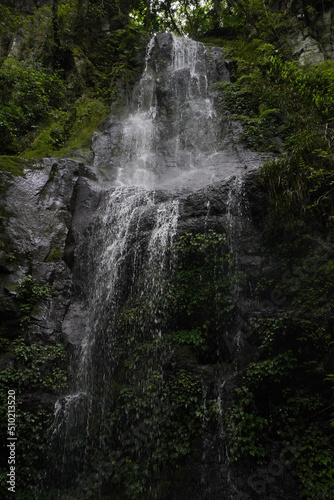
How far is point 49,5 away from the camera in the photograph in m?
14.7

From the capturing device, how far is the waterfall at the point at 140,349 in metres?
5.50

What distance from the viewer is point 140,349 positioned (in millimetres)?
6484

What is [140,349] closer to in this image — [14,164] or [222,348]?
[222,348]

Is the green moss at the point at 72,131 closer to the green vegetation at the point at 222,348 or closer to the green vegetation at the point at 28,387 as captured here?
the green vegetation at the point at 222,348

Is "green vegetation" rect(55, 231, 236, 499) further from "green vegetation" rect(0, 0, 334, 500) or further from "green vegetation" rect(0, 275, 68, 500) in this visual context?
"green vegetation" rect(0, 275, 68, 500)

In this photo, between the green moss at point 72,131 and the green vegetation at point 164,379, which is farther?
the green moss at point 72,131

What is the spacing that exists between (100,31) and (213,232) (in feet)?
48.1

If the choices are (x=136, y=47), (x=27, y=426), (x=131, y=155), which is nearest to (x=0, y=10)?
(x=136, y=47)

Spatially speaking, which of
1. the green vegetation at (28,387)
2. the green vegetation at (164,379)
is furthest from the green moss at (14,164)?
the green vegetation at (164,379)

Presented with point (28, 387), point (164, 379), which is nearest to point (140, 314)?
point (164, 379)

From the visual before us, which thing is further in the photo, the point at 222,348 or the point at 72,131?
the point at 72,131

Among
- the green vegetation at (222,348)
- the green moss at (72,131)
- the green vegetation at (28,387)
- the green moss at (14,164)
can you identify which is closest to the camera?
the green vegetation at (222,348)

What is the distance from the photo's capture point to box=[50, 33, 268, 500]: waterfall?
5.50 metres

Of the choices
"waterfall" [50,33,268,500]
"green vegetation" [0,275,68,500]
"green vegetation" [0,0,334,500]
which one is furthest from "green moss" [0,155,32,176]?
"green vegetation" [0,275,68,500]
